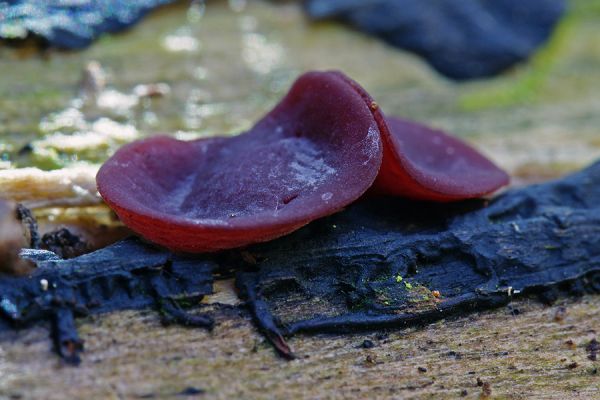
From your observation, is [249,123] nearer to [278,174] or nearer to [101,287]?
[278,174]

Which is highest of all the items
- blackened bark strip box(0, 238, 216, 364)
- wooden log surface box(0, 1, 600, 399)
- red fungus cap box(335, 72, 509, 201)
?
red fungus cap box(335, 72, 509, 201)

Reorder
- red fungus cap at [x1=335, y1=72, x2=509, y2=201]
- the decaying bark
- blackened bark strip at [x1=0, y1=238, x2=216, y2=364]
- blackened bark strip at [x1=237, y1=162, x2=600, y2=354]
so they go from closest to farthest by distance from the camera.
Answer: blackened bark strip at [x1=0, y1=238, x2=216, y2=364] → the decaying bark → blackened bark strip at [x1=237, y1=162, x2=600, y2=354] → red fungus cap at [x1=335, y1=72, x2=509, y2=201]

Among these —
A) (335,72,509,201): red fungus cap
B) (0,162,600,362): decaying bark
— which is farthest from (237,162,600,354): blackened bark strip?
(335,72,509,201): red fungus cap

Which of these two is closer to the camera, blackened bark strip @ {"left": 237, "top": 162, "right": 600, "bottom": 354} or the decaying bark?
the decaying bark

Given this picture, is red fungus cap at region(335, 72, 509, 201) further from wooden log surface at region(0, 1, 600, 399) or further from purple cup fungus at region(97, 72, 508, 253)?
wooden log surface at region(0, 1, 600, 399)

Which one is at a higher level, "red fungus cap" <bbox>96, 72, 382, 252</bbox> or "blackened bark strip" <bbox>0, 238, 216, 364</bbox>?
"red fungus cap" <bbox>96, 72, 382, 252</bbox>

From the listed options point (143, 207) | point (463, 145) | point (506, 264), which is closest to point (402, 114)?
point (463, 145)

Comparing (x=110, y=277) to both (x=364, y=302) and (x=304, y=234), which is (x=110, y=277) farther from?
(x=364, y=302)
